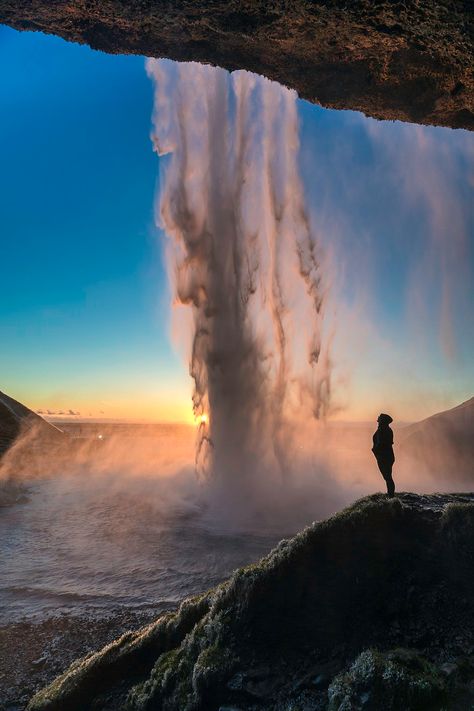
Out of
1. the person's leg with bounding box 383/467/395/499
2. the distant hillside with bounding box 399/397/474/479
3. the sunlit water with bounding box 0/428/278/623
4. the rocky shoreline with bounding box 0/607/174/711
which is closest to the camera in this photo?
the rocky shoreline with bounding box 0/607/174/711

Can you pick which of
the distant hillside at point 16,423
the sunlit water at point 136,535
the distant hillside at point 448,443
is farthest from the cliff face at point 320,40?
the distant hillside at point 16,423

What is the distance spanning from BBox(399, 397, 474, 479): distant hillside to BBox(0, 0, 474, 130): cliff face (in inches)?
1181

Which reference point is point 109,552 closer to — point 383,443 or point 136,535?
point 136,535

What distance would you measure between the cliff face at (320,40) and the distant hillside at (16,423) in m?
30.5

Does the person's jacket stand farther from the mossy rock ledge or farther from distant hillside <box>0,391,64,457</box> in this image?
distant hillside <box>0,391,64,457</box>

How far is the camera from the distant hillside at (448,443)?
32938 millimetres

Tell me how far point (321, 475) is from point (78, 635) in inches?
808

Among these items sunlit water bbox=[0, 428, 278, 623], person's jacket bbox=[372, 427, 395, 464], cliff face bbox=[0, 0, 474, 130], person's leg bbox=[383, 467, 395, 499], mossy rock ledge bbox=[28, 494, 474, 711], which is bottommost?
sunlit water bbox=[0, 428, 278, 623]

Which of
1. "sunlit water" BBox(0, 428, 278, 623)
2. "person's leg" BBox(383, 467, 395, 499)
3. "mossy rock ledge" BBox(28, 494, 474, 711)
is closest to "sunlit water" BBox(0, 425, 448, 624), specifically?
"sunlit water" BBox(0, 428, 278, 623)

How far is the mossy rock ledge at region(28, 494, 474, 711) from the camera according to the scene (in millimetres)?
3689

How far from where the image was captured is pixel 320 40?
8.41 m

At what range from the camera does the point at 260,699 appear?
157 inches

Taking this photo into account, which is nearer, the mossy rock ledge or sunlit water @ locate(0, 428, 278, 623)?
the mossy rock ledge

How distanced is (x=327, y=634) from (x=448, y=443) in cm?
3652
